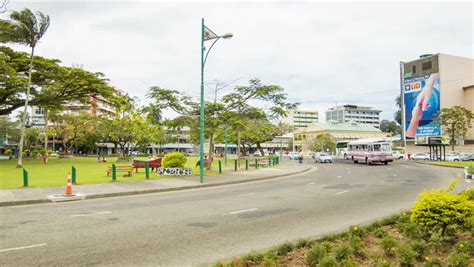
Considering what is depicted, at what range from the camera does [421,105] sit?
238 ft

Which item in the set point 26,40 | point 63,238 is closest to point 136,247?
point 63,238

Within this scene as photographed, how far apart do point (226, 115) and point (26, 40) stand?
18.8m

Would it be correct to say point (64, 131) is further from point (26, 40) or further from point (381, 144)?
point (381, 144)

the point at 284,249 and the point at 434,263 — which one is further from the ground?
the point at 434,263

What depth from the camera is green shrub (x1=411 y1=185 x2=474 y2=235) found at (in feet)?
20.1

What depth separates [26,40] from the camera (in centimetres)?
3083

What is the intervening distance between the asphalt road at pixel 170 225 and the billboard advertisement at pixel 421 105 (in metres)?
65.3

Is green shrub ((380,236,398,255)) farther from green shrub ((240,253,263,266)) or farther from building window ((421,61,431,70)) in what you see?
building window ((421,61,431,70))

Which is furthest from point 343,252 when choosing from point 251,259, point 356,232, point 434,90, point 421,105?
point 434,90

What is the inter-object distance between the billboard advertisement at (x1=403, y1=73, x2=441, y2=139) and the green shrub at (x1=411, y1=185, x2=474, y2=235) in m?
71.0

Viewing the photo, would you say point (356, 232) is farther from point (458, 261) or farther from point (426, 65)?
point (426, 65)

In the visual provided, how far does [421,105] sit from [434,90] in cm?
368

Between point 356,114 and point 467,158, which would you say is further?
point 356,114

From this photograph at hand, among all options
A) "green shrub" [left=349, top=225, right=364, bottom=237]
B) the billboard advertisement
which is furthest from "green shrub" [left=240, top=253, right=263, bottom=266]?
the billboard advertisement
